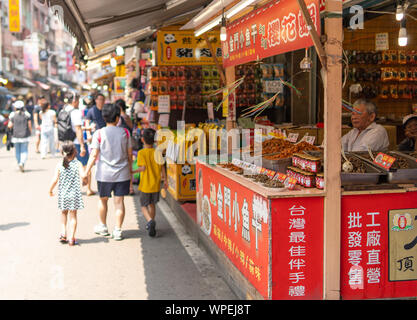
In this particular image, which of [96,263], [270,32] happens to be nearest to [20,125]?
[96,263]

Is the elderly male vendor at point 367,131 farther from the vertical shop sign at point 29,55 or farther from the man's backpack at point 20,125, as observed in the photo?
the vertical shop sign at point 29,55

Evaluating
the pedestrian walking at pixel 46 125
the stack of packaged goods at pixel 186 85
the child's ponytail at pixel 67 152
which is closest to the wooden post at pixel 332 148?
the child's ponytail at pixel 67 152

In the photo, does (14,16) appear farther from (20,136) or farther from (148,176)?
(148,176)

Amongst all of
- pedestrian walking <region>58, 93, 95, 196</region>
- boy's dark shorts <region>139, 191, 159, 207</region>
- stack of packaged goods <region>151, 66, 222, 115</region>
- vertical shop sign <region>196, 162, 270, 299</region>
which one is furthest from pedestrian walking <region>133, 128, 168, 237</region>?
pedestrian walking <region>58, 93, 95, 196</region>

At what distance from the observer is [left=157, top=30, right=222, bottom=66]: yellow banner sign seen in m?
9.57

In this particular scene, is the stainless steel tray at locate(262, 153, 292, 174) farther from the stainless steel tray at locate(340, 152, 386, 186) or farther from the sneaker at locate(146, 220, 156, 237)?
the sneaker at locate(146, 220, 156, 237)

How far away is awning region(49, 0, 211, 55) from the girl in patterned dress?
1775 millimetres

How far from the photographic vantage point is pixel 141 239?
24.7 feet

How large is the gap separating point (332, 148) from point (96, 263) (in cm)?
354

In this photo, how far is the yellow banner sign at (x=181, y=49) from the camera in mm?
9570

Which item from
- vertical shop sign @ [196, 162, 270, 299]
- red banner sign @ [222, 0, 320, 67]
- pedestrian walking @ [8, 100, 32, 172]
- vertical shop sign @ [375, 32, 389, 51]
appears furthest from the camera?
pedestrian walking @ [8, 100, 32, 172]

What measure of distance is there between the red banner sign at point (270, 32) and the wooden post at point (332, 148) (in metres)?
0.19

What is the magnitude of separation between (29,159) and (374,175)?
50.9ft
